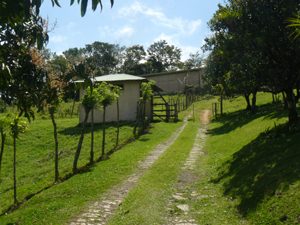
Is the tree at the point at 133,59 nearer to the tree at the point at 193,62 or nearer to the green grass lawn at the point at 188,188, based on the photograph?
the tree at the point at 193,62

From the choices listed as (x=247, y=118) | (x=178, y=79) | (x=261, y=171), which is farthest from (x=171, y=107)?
(x=178, y=79)

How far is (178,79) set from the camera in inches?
2103

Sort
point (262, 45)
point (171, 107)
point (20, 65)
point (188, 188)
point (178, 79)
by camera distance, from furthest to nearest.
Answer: point (178, 79)
point (171, 107)
point (262, 45)
point (188, 188)
point (20, 65)

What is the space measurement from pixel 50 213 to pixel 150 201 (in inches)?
107

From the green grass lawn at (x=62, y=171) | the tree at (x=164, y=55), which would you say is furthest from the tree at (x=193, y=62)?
the green grass lawn at (x=62, y=171)

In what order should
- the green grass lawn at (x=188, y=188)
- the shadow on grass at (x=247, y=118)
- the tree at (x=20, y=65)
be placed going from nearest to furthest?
the tree at (x=20, y=65) → the green grass lawn at (x=188, y=188) → the shadow on grass at (x=247, y=118)

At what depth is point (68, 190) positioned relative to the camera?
9344mm

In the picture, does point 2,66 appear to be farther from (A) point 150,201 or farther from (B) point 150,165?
(B) point 150,165

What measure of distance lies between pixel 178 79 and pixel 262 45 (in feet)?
142

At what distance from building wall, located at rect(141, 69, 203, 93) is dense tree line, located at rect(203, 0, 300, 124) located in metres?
41.0

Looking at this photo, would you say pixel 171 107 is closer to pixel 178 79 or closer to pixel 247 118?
pixel 247 118

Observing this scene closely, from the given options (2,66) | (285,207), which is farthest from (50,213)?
(285,207)

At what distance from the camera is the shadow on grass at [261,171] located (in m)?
6.11

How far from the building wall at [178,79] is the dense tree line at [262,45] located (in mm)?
41036
